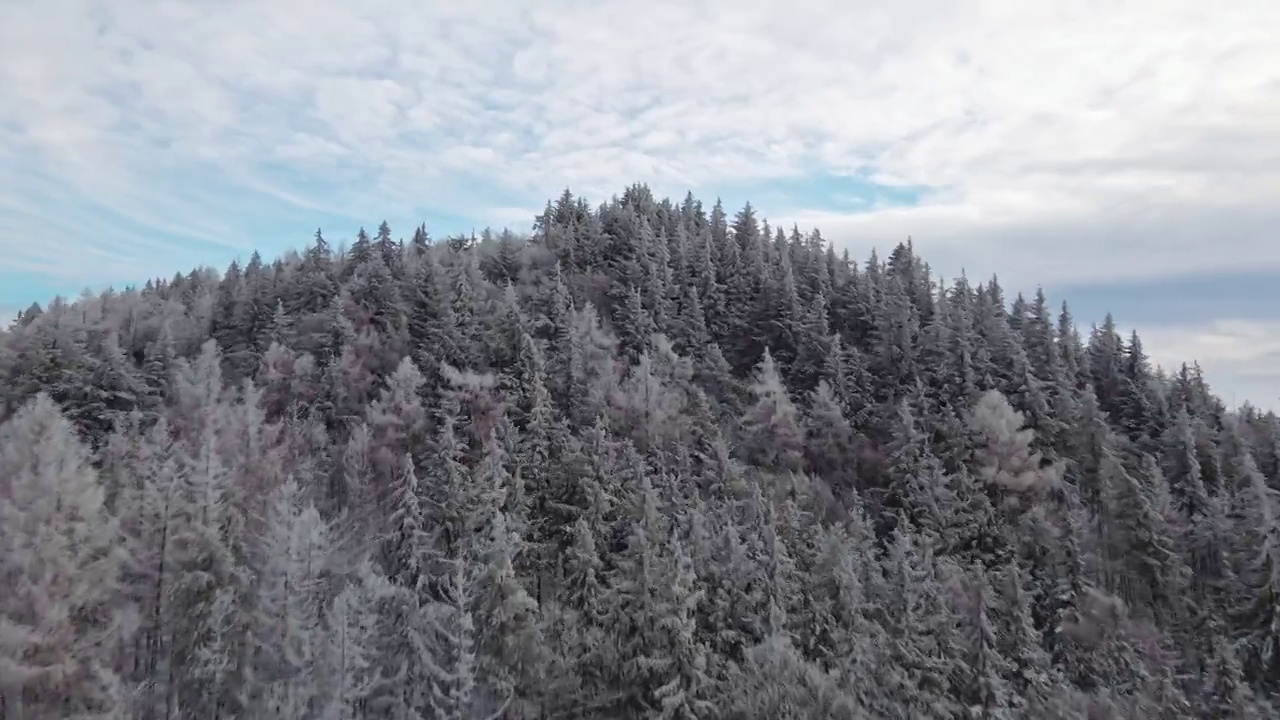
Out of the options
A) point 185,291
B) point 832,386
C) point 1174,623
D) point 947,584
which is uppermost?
point 185,291

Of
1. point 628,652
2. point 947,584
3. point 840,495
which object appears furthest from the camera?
point 840,495

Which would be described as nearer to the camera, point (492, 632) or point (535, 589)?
point (492, 632)

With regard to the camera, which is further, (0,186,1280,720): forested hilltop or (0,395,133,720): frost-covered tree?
(0,186,1280,720): forested hilltop

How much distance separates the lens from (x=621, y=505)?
47.2 meters

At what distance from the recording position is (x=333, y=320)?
237 ft

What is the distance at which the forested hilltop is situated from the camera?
34.1 meters

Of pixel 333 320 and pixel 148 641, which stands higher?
pixel 333 320

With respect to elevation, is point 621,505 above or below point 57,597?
above

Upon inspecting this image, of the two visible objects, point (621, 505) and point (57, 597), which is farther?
point (621, 505)

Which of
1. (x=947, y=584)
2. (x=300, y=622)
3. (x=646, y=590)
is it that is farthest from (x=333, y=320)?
(x=947, y=584)

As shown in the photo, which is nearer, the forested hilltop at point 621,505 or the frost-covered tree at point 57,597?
the frost-covered tree at point 57,597

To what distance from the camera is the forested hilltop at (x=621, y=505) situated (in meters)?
34.1

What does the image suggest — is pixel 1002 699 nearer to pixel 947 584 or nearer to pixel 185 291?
pixel 947 584

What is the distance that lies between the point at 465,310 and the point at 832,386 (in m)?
34.2
